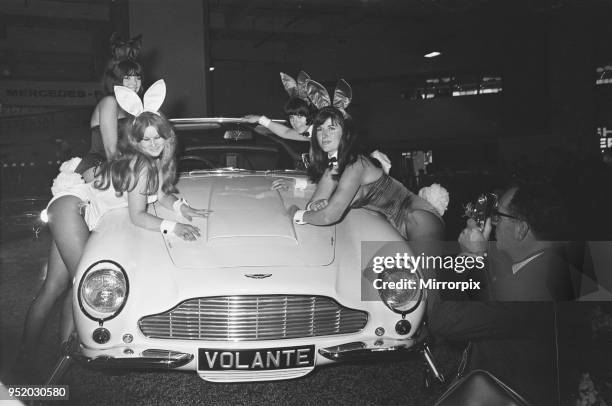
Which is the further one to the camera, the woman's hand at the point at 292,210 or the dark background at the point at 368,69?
the dark background at the point at 368,69

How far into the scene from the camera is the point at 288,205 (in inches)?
118

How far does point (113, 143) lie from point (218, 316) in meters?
1.17

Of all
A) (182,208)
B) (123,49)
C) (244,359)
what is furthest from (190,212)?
(123,49)

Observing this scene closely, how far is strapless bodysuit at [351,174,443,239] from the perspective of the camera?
3.15 m

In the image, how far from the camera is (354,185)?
2928mm

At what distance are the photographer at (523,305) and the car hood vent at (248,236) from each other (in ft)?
2.25

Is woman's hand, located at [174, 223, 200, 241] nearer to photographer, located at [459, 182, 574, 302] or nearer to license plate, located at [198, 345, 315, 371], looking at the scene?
license plate, located at [198, 345, 315, 371]

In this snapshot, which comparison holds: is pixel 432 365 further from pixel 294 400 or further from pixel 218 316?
pixel 218 316

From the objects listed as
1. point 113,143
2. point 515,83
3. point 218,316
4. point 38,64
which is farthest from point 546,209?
point 38,64

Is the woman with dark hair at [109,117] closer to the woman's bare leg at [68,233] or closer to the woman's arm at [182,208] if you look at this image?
the woman's bare leg at [68,233]

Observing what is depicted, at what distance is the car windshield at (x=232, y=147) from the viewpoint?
370 centimetres

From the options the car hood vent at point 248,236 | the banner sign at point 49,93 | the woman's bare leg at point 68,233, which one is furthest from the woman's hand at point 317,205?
the banner sign at point 49,93

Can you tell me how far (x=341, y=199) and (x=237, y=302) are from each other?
82 cm

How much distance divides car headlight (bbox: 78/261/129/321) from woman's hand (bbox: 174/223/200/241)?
35cm
